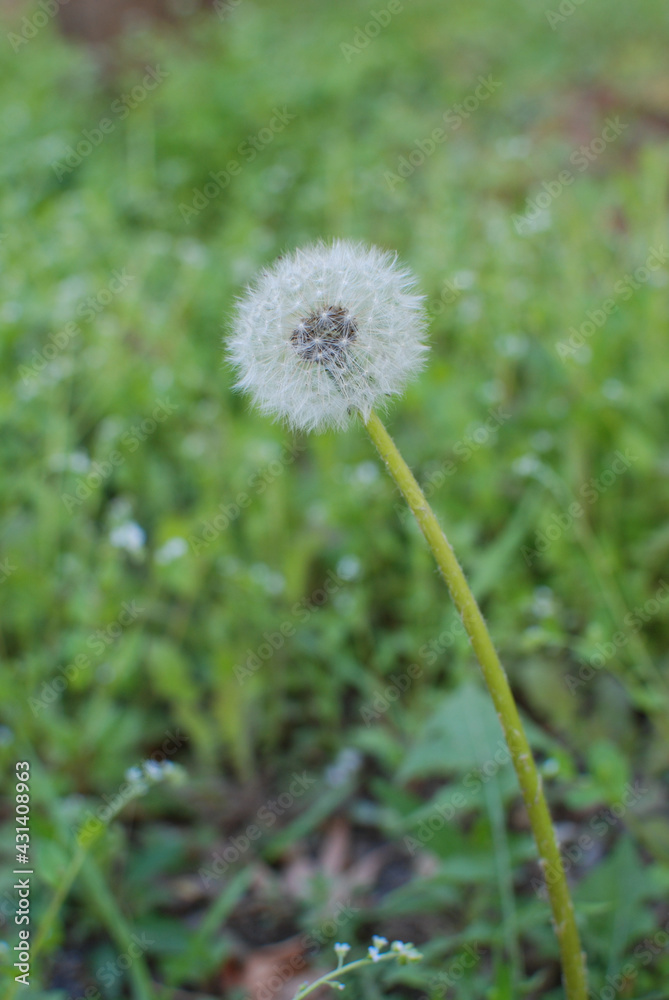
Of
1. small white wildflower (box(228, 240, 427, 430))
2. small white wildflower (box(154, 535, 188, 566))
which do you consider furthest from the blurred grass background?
small white wildflower (box(228, 240, 427, 430))

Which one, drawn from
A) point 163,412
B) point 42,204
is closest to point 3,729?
point 163,412

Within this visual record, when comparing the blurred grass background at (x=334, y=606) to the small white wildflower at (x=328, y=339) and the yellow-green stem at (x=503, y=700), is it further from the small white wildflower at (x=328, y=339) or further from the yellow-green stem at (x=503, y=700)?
the small white wildflower at (x=328, y=339)

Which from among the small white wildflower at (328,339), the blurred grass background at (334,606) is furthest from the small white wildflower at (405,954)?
the small white wildflower at (328,339)

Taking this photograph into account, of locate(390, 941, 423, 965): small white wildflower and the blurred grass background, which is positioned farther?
the blurred grass background

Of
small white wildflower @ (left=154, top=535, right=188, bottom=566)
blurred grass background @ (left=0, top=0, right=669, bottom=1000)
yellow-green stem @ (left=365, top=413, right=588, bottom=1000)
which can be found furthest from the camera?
small white wildflower @ (left=154, top=535, right=188, bottom=566)

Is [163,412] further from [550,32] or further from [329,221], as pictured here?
[550,32]

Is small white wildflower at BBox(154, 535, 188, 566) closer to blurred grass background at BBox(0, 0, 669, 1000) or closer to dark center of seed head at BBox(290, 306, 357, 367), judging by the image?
blurred grass background at BBox(0, 0, 669, 1000)

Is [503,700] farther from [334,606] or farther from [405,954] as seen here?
[334,606]
